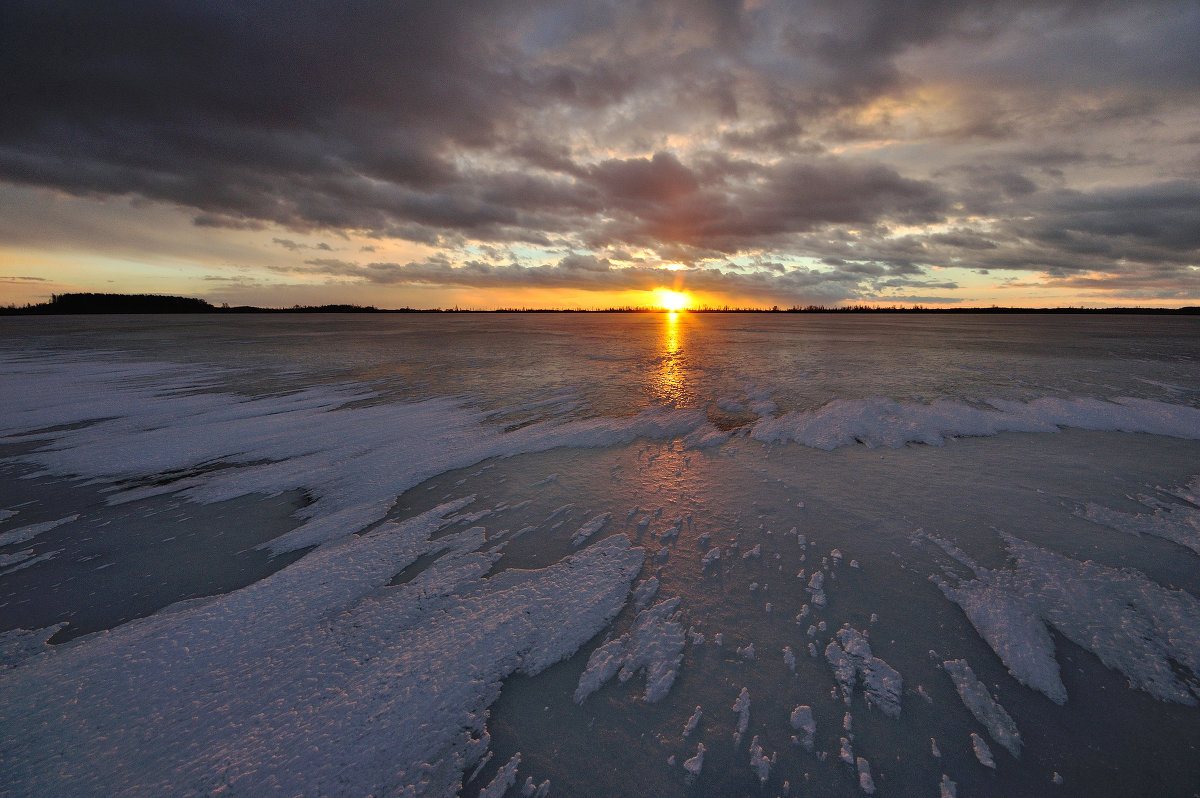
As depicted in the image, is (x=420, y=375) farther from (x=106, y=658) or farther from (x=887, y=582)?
(x=887, y=582)

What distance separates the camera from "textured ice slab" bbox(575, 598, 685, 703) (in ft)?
9.72

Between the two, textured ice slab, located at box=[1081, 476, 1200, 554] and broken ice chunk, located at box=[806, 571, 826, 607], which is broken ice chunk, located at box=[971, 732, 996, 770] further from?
textured ice slab, located at box=[1081, 476, 1200, 554]

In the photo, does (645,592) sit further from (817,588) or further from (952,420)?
(952,420)

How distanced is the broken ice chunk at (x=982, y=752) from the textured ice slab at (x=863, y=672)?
0.36 meters

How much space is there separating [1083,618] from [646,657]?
11.2 feet

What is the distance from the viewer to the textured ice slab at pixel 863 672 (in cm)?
282

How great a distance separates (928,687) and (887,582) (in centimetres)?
113

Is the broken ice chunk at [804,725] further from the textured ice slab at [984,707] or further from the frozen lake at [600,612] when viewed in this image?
the textured ice slab at [984,707]

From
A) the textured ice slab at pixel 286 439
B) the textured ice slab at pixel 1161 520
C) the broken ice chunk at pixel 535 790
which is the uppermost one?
the textured ice slab at pixel 286 439

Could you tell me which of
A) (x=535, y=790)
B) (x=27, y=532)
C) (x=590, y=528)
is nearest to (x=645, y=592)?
(x=590, y=528)

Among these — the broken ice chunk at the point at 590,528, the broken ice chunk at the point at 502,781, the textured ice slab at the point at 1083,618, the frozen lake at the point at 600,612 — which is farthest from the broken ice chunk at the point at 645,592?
the textured ice slab at the point at 1083,618

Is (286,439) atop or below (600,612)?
atop

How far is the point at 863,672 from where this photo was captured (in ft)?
9.86

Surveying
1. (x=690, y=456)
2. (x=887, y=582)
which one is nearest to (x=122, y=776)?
(x=887, y=582)
